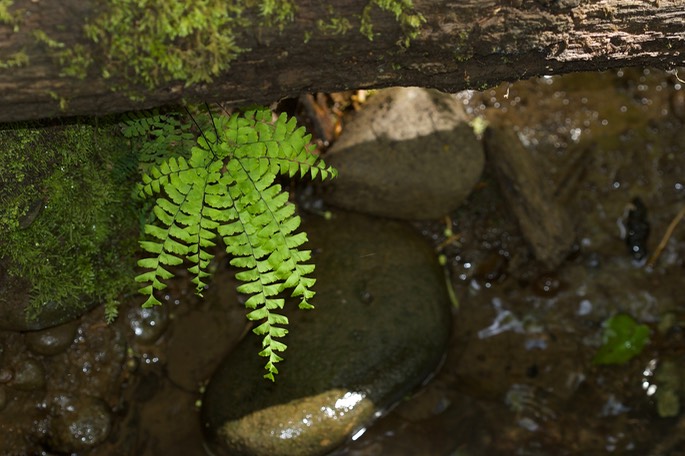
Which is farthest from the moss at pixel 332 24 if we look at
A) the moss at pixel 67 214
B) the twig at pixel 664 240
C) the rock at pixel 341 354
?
the twig at pixel 664 240

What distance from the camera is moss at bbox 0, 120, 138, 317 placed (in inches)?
143

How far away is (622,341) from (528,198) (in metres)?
1.42

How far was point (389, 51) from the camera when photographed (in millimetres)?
3002

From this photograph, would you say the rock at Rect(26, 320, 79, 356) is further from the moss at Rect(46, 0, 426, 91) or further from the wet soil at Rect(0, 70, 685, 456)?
the moss at Rect(46, 0, 426, 91)

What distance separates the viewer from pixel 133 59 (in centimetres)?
275

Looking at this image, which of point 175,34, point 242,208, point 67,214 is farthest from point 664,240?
point 67,214

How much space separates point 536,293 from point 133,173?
11.2 feet

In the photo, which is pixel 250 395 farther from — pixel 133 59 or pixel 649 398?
pixel 649 398

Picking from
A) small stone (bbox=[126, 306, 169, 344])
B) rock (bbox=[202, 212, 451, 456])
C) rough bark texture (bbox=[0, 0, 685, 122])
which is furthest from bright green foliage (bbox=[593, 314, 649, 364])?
small stone (bbox=[126, 306, 169, 344])

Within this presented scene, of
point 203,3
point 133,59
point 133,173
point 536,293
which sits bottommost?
point 536,293

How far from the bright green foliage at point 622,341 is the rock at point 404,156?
1716 millimetres

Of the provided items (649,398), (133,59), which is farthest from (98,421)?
(649,398)

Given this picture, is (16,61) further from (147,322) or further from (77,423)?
(77,423)

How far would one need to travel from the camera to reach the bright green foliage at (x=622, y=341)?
5328mm
